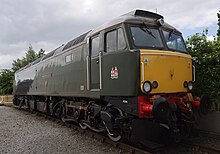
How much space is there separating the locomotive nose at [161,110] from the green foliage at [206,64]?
8.64ft

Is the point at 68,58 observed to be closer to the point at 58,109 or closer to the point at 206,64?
the point at 58,109

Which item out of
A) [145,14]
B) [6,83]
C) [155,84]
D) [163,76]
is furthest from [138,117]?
[6,83]

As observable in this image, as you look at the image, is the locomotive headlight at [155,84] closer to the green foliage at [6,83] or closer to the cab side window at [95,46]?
the cab side window at [95,46]

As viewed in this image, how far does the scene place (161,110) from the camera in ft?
17.4

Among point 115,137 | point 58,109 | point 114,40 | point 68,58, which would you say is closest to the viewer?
point 114,40

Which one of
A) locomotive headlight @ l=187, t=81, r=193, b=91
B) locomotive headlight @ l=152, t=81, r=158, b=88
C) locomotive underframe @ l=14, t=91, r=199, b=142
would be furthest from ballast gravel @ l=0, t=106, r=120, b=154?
locomotive headlight @ l=187, t=81, r=193, b=91

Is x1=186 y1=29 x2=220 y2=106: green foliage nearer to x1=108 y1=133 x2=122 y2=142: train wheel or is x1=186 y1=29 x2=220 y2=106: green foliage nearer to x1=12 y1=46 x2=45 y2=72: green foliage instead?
x1=108 y1=133 x2=122 y2=142: train wheel

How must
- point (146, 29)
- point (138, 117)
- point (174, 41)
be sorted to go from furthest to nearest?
point (174, 41)
point (146, 29)
point (138, 117)

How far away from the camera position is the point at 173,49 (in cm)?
667

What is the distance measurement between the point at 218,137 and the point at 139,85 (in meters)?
3.16

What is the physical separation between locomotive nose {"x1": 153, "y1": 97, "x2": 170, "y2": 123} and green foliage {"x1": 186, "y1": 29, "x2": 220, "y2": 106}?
8.64 ft

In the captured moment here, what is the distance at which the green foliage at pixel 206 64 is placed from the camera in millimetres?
7642

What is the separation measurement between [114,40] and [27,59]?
46.6m

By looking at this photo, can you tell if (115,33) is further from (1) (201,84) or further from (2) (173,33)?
(1) (201,84)
